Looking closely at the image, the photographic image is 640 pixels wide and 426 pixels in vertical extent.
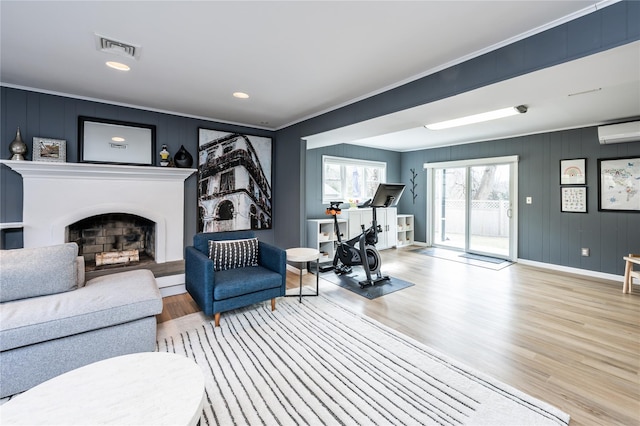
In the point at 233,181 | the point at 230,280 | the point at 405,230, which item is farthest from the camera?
the point at 405,230

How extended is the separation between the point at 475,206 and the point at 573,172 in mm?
1743

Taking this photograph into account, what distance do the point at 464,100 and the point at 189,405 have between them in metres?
2.95

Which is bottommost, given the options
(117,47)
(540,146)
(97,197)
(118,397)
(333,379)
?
(333,379)

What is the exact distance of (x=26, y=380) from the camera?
1793 millimetres

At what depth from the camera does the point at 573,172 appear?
15.5 feet

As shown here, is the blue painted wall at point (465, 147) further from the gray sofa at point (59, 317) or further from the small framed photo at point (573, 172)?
the gray sofa at point (59, 317)

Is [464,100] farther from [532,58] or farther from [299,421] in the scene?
[299,421]

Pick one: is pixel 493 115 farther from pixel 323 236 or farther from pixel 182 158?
pixel 182 158

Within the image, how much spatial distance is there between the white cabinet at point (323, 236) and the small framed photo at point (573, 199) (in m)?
3.82

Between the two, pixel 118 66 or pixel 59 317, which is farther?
pixel 118 66

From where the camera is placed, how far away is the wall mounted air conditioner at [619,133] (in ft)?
12.7

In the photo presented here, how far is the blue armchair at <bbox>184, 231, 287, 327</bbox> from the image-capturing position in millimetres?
2643

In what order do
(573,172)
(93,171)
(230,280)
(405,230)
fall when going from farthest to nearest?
(405,230) < (573,172) < (93,171) < (230,280)

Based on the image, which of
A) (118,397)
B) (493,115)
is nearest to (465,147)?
(493,115)
